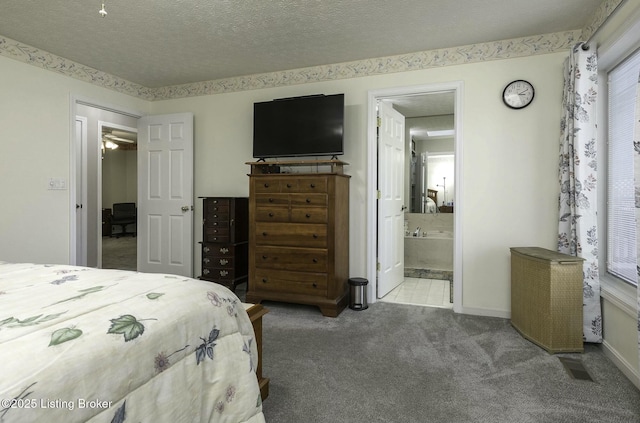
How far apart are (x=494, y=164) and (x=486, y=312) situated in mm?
1347

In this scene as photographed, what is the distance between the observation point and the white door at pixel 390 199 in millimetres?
3750

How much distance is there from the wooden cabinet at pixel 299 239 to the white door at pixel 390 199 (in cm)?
47

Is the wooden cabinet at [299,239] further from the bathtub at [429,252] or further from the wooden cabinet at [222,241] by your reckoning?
the bathtub at [429,252]

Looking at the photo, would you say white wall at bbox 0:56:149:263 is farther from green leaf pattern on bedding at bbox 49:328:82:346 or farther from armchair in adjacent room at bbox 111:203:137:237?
armchair in adjacent room at bbox 111:203:137:237

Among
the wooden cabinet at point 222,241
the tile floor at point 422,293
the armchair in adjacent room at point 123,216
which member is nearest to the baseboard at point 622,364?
the tile floor at point 422,293

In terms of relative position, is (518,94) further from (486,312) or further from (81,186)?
(81,186)

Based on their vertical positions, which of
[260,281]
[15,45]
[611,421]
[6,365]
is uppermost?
[15,45]

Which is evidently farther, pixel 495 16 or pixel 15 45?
pixel 15 45

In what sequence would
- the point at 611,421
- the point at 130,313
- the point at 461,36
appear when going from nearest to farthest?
the point at 130,313
the point at 611,421
the point at 461,36

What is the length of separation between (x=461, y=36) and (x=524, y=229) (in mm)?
1762

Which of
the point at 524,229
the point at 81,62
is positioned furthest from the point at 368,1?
the point at 81,62

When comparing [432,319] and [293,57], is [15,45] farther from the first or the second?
[432,319]

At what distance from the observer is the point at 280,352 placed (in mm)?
2488

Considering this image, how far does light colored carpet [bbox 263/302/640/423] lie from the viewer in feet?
5.88
